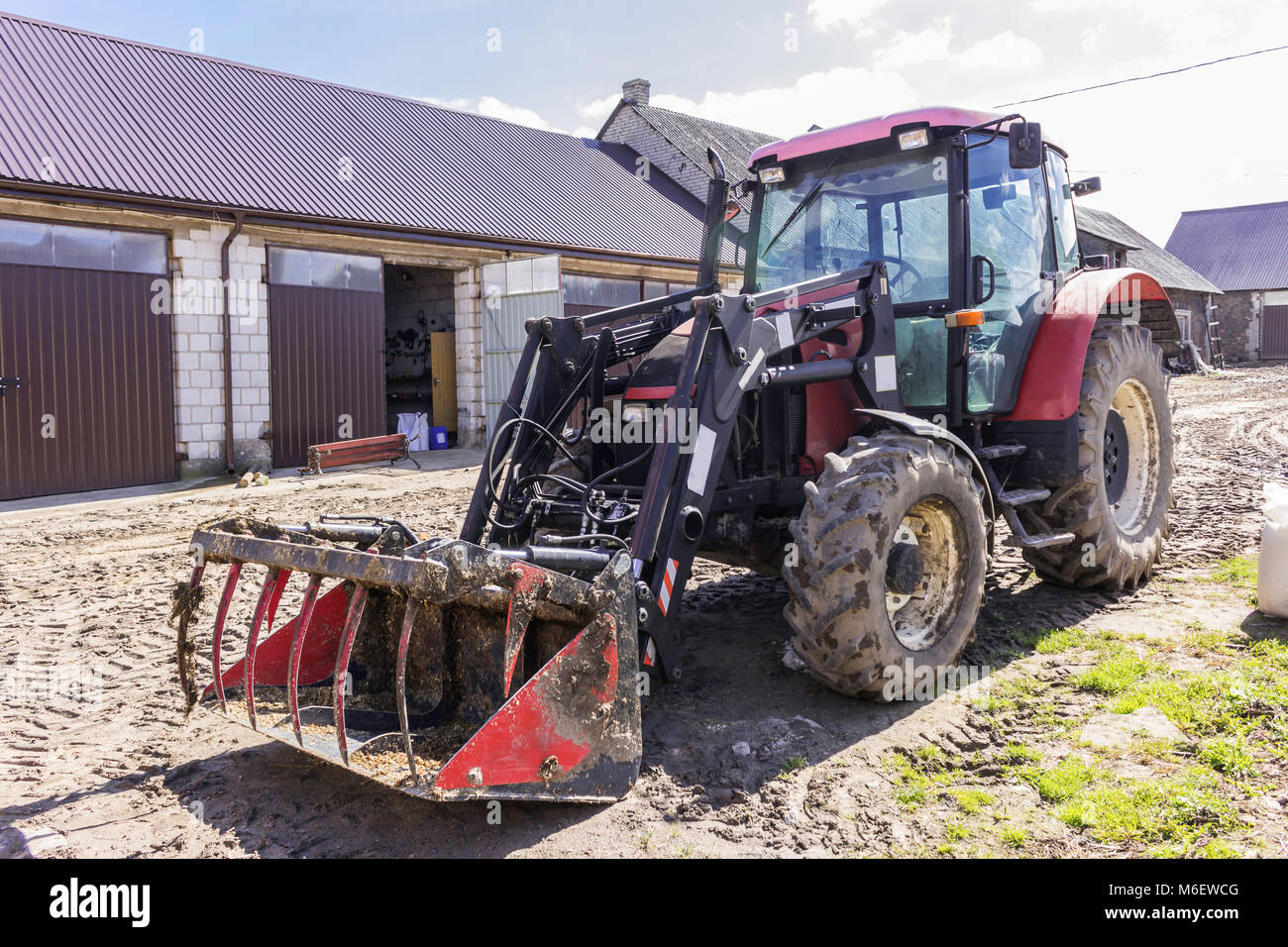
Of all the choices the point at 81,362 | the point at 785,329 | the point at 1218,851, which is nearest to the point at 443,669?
the point at 785,329

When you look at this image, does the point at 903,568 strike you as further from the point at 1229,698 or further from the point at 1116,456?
the point at 1116,456

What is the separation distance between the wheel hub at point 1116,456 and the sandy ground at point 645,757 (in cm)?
62

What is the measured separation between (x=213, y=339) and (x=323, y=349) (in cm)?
167

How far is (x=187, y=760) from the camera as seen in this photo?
378 cm

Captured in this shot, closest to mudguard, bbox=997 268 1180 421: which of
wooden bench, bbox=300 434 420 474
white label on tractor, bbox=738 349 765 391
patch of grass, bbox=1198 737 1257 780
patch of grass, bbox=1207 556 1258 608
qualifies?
patch of grass, bbox=1207 556 1258 608

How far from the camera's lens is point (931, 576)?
14.5 feet

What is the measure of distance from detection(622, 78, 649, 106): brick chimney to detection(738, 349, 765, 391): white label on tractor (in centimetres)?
2124

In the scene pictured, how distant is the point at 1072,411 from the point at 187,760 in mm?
4682

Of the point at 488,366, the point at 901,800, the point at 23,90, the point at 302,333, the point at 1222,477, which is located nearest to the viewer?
the point at 901,800

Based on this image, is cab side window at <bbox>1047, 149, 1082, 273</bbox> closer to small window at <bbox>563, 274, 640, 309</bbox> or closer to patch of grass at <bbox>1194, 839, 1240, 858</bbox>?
patch of grass at <bbox>1194, 839, 1240, 858</bbox>

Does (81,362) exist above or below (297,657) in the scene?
above

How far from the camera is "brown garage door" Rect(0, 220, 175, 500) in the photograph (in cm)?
1109
